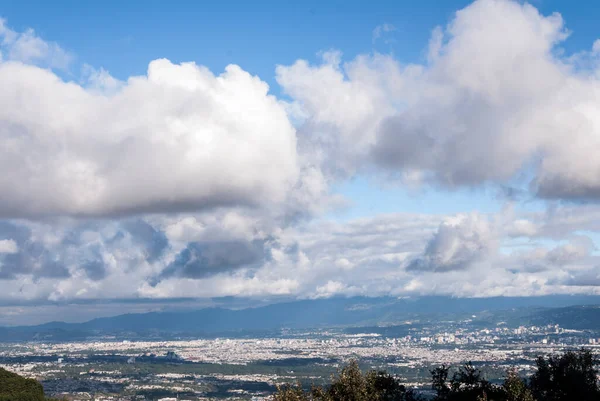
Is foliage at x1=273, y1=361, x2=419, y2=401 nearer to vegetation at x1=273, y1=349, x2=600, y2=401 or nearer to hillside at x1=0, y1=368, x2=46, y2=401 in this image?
vegetation at x1=273, y1=349, x2=600, y2=401

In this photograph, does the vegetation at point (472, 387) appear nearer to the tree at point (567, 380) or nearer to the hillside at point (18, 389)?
the tree at point (567, 380)

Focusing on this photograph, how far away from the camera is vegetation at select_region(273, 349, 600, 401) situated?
66500mm

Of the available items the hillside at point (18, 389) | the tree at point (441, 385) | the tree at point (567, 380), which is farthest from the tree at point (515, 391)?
the hillside at point (18, 389)

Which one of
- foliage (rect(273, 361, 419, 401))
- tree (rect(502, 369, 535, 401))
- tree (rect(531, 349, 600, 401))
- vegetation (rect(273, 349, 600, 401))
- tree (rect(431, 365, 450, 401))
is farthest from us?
tree (rect(431, 365, 450, 401))

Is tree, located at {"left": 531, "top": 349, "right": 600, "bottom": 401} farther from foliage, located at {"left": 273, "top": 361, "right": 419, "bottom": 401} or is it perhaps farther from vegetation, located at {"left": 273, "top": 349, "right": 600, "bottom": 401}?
foliage, located at {"left": 273, "top": 361, "right": 419, "bottom": 401}

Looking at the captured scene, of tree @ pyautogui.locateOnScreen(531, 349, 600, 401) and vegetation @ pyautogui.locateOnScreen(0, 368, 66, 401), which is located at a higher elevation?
tree @ pyautogui.locateOnScreen(531, 349, 600, 401)

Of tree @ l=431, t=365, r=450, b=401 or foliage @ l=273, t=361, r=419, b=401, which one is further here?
tree @ l=431, t=365, r=450, b=401

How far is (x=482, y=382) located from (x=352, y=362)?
2081 cm

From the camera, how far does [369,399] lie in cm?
6825

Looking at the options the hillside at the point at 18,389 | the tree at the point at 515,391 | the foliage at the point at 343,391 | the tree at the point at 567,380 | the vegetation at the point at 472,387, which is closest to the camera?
the tree at the point at 515,391

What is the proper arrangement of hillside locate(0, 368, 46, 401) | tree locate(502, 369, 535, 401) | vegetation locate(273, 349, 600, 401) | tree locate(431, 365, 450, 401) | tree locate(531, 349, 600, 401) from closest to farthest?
tree locate(502, 369, 535, 401)
vegetation locate(273, 349, 600, 401)
tree locate(531, 349, 600, 401)
tree locate(431, 365, 450, 401)
hillside locate(0, 368, 46, 401)

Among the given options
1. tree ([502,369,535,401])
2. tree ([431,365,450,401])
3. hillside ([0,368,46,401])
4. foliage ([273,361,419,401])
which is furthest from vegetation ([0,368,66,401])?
tree ([502,369,535,401])

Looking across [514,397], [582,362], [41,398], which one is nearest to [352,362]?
[514,397]

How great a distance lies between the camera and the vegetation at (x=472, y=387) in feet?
218
